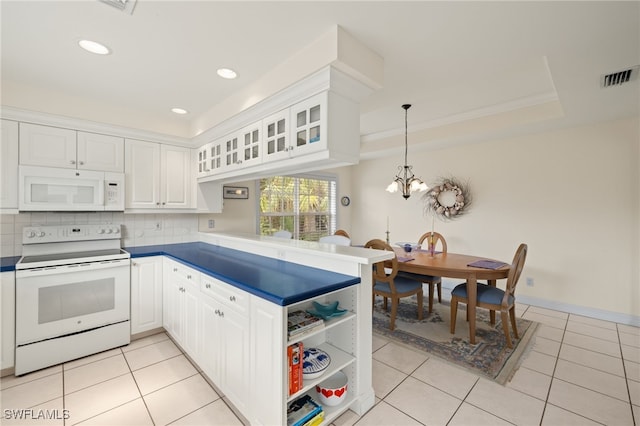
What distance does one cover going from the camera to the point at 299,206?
16.9 ft

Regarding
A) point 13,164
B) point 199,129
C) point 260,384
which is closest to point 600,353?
point 260,384

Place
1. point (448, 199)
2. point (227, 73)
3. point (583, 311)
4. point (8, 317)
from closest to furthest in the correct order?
point (8, 317)
point (227, 73)
point (583, 311)
point (448, 199)

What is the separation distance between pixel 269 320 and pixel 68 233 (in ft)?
8.38

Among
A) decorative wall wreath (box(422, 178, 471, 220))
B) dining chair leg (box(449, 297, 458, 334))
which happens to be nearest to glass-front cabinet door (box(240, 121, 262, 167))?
dining chair leg (box(449, 297, 458, 334))

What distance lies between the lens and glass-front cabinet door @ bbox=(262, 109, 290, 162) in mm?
2154

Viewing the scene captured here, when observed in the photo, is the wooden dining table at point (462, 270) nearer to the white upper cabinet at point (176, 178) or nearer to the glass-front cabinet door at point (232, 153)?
the glass-front cabinet door at point (232, 153)

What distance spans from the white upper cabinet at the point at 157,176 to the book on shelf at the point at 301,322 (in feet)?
7.59

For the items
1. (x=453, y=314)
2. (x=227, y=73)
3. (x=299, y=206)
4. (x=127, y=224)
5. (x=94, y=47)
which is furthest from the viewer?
(x=299, y=206)

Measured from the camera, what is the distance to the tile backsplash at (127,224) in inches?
101

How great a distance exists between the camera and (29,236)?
2.54 m

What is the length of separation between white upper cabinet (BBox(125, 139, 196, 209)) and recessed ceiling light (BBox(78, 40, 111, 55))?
1182mm

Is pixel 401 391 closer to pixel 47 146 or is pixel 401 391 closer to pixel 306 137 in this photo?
pixel 306 137

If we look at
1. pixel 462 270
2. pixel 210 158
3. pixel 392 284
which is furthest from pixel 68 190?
pixel 462 270

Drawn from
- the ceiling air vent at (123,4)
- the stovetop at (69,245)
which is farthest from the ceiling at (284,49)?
the stovetop at (69,245)
